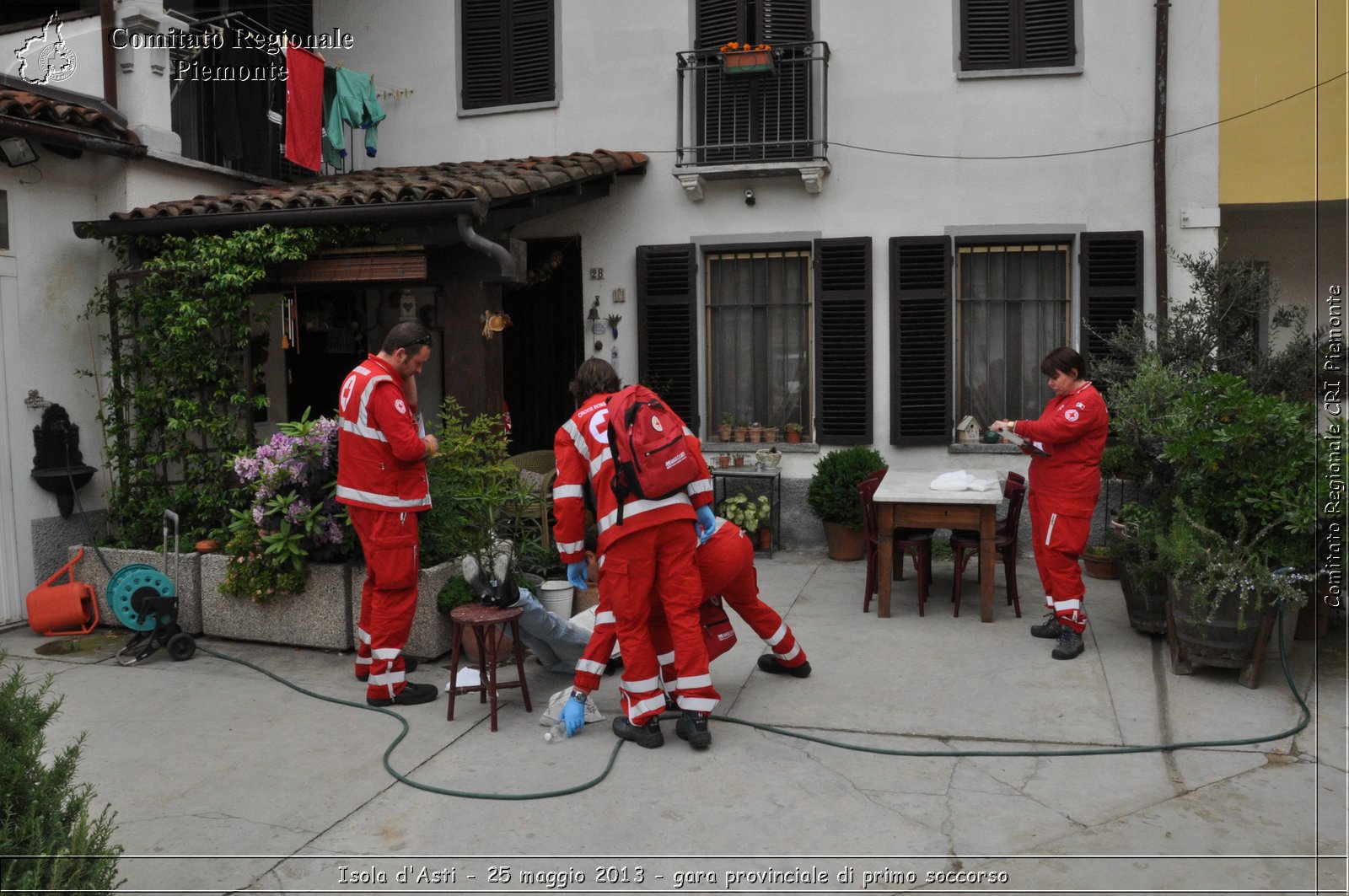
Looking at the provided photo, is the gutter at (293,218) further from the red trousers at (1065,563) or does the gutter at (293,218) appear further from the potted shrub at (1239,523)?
the potted shrub at (1239,523)

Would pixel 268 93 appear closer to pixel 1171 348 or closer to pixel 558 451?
pixel 558 451

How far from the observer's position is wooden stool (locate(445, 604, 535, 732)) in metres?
5.44

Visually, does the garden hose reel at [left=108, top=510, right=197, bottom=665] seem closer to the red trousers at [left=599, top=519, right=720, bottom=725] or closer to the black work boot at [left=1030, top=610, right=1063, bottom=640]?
the red trousers at [left=599, top=519, right=720, bottom=725]

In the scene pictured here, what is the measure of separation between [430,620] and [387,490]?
1.12m

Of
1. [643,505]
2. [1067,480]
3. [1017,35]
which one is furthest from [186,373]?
[1017,35]

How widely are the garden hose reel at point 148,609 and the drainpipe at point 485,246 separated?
8.88 ft

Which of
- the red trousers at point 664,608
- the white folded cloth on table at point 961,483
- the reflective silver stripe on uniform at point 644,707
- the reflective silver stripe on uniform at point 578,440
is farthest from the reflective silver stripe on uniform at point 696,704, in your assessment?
the white folded cloth on table at point 961,483

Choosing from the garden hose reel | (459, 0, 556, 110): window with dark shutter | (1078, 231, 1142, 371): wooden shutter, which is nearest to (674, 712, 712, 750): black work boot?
the garden hose reel

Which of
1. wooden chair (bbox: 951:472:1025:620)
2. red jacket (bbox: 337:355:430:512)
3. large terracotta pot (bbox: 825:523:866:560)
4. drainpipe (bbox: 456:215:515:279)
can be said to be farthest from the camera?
large terracotta pot (bbox: 825:523:866:560)

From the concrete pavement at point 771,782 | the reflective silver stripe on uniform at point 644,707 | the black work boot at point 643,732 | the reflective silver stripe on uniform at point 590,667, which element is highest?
the reflective silver stripe on uniform at point 590,667

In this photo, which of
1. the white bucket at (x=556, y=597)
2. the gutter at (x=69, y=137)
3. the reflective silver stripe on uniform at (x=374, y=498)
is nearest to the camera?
the reflective silver stripe on uniform at (x=374, y=498)

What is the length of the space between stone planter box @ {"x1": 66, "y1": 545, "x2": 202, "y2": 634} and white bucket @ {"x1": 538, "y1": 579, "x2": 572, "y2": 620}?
245cm

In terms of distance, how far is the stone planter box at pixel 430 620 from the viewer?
659 cm

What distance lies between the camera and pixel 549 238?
34.8 ft
